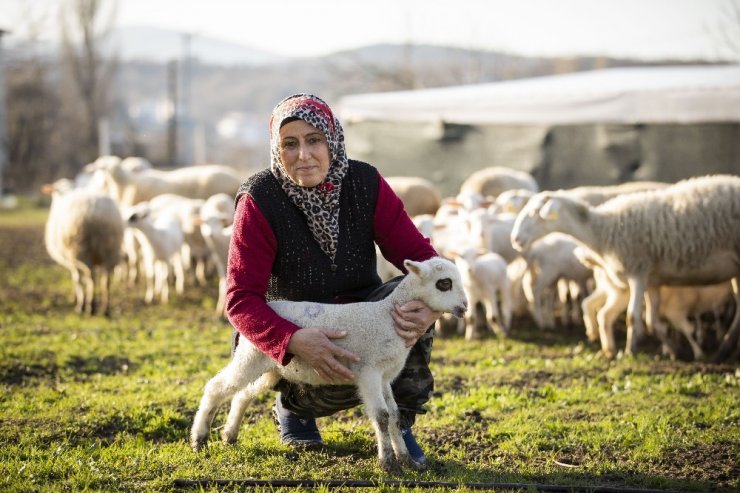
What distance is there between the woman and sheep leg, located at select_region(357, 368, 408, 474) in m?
0.11

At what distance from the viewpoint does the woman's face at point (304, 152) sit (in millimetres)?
4086

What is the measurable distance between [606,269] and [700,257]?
0.84 metres

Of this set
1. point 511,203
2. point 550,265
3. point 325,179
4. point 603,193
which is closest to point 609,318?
point 550,265

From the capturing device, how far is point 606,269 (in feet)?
25.5

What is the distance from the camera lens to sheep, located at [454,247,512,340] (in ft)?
27.8

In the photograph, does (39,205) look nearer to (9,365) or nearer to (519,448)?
(9,365)

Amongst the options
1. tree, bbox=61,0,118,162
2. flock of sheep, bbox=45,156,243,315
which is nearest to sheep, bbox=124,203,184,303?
flock of sheep, bbox=45,156,243,315

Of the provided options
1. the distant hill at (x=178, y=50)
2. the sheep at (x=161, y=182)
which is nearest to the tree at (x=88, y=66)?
the sheep at (x=161, y=182)

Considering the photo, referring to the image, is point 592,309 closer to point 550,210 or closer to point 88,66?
point 550,210

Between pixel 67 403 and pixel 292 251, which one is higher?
pixel 292 251

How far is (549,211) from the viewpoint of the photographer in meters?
7.80

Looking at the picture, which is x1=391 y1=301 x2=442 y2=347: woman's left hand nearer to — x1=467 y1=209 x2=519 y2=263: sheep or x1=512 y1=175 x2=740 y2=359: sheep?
x1=512 y1=175 x2=740 y2=359: sheep

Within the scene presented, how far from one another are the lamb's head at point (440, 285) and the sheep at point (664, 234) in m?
3.92

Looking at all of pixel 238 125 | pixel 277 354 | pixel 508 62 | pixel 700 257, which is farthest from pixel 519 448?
pixel 238 125
